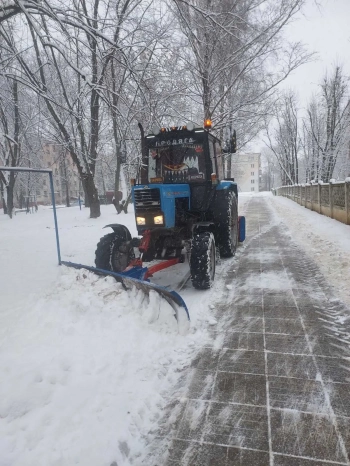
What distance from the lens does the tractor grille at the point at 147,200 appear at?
189 inches

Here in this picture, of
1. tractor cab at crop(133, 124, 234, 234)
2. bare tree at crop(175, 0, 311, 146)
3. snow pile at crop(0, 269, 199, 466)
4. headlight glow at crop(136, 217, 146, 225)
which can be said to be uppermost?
bare tree at crop(175, 0, 311, 146)

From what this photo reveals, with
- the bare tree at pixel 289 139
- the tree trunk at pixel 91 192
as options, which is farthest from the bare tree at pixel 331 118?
the tree trunk at pixel 91 192

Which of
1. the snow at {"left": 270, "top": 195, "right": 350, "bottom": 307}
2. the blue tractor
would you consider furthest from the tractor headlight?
the snow at {"left": 270, "top": 195, "right": 350, "bottom": 307}

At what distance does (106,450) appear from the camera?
1.96m

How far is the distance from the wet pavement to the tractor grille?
5.70 ft

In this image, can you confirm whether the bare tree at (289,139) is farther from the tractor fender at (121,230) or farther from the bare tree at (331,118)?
the tractor fender at (121,230)

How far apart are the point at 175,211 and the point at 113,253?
47.7 inches

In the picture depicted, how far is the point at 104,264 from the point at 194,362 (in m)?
2.59

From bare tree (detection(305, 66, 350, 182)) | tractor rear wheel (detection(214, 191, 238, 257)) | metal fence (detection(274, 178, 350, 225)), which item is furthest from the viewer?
bare tree (detection(305, 66, 350, 182))

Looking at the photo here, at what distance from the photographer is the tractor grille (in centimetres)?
479

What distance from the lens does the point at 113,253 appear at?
5168 mm

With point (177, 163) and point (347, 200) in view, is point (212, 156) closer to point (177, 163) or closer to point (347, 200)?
point (177, 163)

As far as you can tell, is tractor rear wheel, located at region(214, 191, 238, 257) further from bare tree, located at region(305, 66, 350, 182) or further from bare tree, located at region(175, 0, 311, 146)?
bare tree, located at region(305, 66, 350, 182)

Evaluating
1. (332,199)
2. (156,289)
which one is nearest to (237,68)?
(332,199)
